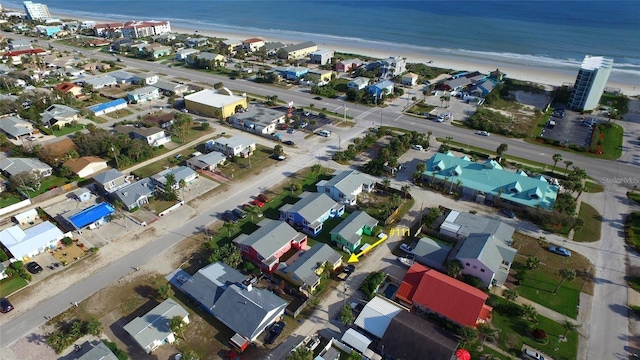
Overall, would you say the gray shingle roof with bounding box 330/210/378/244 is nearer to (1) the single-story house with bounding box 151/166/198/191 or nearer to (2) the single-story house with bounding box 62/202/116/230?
(1) the single-story house with bounding box 151/166/198/191

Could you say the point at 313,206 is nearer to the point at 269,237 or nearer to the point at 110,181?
the point at 269,237

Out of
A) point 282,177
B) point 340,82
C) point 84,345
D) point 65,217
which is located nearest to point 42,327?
point 84,345

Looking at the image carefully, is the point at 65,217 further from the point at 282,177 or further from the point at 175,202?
the point at 282,177

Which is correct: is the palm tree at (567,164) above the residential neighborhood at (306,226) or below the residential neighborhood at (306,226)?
above

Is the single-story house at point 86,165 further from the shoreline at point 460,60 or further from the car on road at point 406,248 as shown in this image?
the shoreline at point 460,60

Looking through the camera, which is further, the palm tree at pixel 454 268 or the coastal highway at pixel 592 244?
the palm tree at pixel 454 268

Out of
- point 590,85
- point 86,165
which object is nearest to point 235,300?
point 86,165

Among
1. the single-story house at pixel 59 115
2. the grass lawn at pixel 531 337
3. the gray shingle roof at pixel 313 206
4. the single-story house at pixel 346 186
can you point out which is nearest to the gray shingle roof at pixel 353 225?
the gray shingle roof at pixel 313 206
